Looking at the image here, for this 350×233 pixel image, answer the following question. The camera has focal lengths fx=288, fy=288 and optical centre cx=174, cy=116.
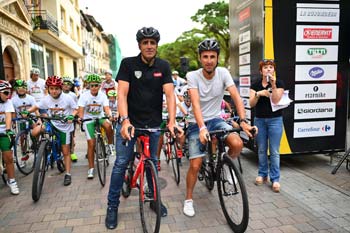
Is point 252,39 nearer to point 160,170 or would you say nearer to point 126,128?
point 160,170

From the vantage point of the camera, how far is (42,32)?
53.5 feet

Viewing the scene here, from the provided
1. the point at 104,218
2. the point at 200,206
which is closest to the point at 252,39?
the point at 200,206

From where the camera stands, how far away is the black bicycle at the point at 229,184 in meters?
3.05

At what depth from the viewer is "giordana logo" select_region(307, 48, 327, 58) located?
5238mm

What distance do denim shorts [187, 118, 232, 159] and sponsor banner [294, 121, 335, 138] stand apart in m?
2.47

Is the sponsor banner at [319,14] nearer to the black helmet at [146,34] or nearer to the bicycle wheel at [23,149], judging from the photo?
the black helmet at [146,34]

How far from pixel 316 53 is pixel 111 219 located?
4.49 metres

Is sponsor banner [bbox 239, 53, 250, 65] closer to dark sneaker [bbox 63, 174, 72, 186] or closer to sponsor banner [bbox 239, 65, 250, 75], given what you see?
sponsor banner [bbox 239, 65, 250, 75]

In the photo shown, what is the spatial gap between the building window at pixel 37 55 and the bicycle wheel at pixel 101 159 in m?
13.3

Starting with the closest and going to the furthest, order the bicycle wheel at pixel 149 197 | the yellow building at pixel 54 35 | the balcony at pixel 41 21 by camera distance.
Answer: the bicycle wheel at pixel 149 197
the balcony at pixel 41 21
the yellow building at pixel 54 35

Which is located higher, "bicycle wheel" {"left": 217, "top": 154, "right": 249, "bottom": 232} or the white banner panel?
the white banner panel

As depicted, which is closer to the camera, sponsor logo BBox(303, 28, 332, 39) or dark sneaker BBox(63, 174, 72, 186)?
dark sneaker BBox(63, 174, 72, 186)

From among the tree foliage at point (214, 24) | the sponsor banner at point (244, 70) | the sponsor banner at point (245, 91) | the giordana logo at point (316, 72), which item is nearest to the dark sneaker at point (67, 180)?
the sponsor banner at point (245, 91)

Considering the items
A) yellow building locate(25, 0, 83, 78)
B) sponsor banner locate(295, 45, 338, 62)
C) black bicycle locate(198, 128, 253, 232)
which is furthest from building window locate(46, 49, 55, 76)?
black bicycle locate(198, 128, 253, 232)
